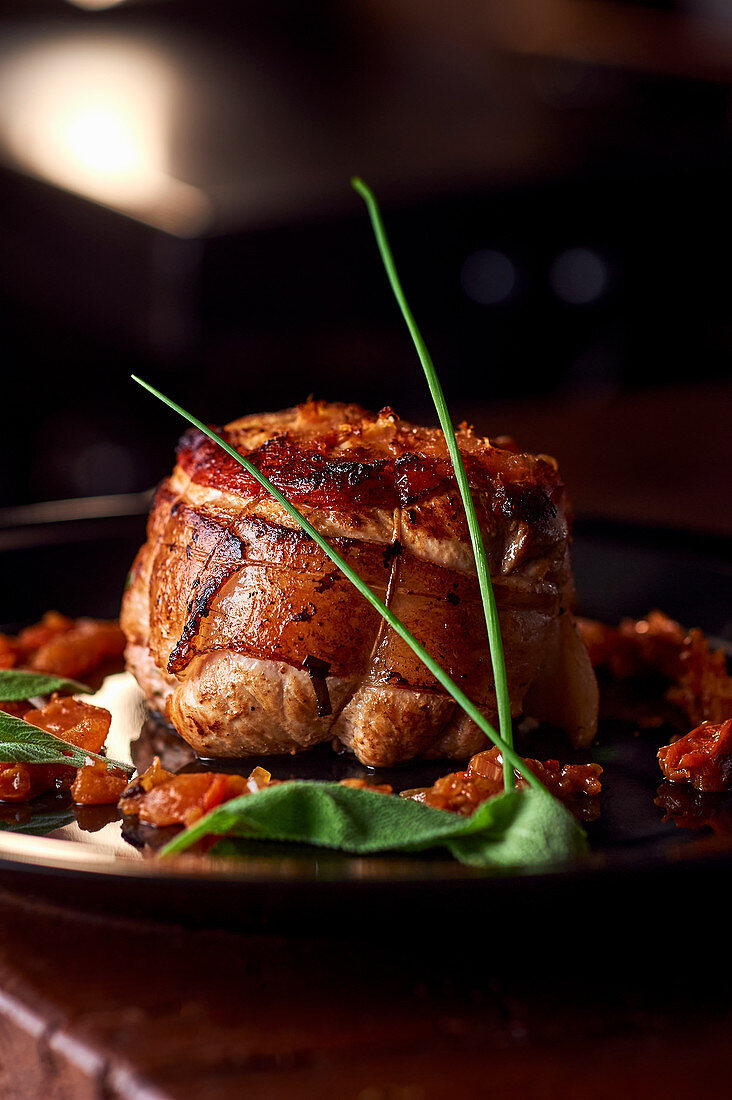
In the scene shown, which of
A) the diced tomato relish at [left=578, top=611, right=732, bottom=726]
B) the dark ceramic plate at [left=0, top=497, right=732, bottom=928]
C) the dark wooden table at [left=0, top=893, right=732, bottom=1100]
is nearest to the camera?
the dark wooden table at [left=0, top=893, right=732, bottom=1100]

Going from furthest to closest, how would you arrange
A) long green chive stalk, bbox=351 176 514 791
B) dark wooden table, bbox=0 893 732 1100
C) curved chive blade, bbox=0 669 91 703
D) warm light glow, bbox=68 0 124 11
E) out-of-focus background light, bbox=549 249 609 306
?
out-of-focus background light, bbox=549 249 609 306
warm light glow, bbox=68 0 124 11
curved chive blade, bbox=0 669 91 703
long green chive stalk, bbox=351 176 514 791
dark wooden table, bbox=0 893 732 1100

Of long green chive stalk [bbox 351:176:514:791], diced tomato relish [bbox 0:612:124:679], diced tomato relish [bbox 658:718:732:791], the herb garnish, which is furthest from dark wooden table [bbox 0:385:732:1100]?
diced tomato relish [bbox 0:612:124:679]

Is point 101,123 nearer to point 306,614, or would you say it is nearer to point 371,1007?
point 306,614

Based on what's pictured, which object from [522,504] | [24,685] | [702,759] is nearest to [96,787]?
[24,685]

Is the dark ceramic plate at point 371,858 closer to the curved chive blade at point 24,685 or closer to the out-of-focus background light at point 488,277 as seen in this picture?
the curved chive blade at point 24,685

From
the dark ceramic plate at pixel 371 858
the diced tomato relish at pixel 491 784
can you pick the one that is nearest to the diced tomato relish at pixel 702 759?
the dark ceramic plate at pixel 371 858

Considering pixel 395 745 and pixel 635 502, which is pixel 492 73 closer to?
pixel 635 502

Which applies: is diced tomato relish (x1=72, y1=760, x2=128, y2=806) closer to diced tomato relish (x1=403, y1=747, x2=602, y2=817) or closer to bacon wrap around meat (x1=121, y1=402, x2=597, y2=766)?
bacon wrap around meat (x1=121, y1=402, x2=597, y2=766)
